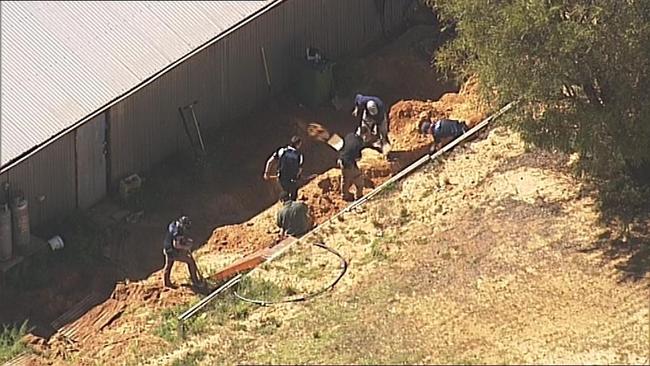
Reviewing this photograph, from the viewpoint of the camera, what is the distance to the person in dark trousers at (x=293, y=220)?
74.9 ft

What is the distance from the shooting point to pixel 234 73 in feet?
85.5

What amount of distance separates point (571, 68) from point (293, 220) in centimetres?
493

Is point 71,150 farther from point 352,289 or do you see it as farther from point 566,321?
point 566,321

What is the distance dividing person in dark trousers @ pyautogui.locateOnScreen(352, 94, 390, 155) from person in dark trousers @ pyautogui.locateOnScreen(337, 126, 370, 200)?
643 mm

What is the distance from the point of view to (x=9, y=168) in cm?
2211

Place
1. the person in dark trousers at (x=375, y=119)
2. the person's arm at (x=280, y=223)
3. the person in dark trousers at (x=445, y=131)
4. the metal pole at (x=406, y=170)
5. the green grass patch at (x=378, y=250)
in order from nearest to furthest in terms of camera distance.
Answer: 1. the green grass patch at (x=378, y=250)
2. the metal pole at (x=406, y=170)
3. the person's arm at (x=280, y=223)
4. the person in dark trousers at (x=445, y=131)
5. the person in dark trousers at (x=375, y=119)

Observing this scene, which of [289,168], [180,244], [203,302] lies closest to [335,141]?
[289,168]

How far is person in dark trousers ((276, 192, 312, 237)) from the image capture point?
22.8 meters

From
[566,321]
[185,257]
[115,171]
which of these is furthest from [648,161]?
[115,171]

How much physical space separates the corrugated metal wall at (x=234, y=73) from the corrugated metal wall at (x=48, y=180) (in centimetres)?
97

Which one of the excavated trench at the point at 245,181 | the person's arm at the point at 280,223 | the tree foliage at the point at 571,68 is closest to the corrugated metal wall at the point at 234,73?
the excavated trench at the point at 245,181

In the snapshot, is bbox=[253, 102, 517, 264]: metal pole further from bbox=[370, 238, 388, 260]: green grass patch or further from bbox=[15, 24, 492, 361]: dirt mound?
bbox=[370, 238, 388, 260]: green grass patch

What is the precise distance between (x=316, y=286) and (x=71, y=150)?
15.3ft

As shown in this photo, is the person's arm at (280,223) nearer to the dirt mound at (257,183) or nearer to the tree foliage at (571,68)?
the dirt mound at (257,183)
